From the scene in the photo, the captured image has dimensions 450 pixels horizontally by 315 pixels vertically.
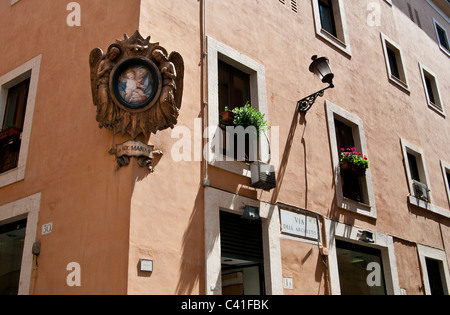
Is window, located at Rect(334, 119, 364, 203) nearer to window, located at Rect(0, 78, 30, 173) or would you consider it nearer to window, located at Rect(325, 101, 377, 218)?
window, located at Rect(325, 101, 377, 218)

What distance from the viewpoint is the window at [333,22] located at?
40.5 feet

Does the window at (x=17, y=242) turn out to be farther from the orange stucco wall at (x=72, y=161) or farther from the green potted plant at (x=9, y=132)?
the green potted plant at (x=9, y=132)

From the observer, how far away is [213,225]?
774cm

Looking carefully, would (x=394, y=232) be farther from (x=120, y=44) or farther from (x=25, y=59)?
(x=25, y=59)

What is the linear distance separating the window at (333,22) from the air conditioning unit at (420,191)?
12.3 feet

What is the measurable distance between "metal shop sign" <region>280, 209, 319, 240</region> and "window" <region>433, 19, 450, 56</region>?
11663mm

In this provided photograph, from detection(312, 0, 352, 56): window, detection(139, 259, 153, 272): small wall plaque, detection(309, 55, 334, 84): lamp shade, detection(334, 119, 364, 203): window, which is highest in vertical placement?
detection(312, 0, 352, 56): window

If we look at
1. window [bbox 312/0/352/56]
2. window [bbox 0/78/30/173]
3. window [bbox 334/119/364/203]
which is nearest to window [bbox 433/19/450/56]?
window [bbox 312/0/352/56]

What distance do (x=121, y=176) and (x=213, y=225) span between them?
5.29 ft

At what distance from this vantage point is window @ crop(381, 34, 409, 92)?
14.4 meters

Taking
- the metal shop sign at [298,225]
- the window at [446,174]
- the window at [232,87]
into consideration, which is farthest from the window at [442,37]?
the metal shop sign at [298,225]

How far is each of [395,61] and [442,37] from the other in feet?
16.0

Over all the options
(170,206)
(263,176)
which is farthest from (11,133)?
(263,176)

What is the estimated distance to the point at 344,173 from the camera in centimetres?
1093
